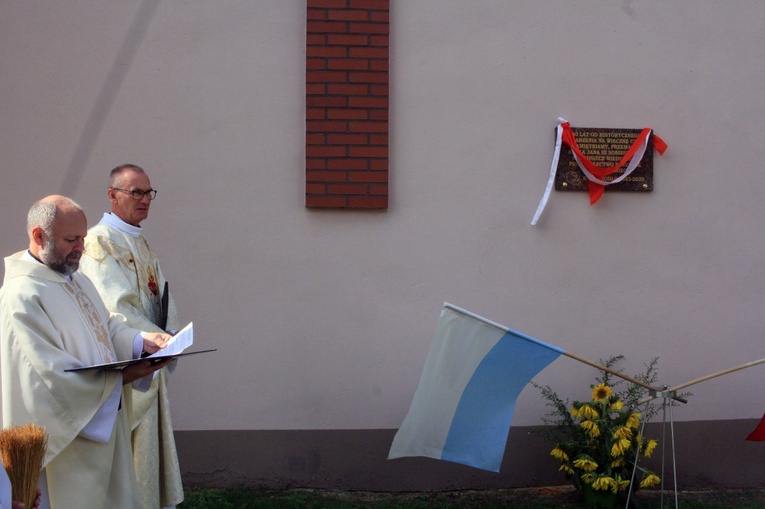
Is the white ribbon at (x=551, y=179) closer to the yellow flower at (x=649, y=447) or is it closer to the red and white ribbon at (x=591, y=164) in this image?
the red and white ribbon at (x=591, y=164)

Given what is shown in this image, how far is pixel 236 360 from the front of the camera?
19.5ft

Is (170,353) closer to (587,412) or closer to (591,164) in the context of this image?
(587,412)

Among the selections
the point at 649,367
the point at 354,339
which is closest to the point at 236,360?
the point at 354,339

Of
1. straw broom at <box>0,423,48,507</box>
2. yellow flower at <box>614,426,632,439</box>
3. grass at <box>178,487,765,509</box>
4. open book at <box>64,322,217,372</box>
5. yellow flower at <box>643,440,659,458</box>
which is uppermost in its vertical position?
open book at <box>64,322,217,372</box>

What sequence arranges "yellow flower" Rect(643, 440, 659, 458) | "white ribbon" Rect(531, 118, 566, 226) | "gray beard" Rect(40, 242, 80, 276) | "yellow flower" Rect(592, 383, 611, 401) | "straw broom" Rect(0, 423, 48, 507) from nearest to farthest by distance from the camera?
"straw broom" Rect(0, 423, 48, 507) < "gray beard" Rect(40, 242, 80, 276) < "yellow flower" Rect(643, 440, 659, 458) < "yellow flower" Rect(592, 383, 611, 401) < "white ribbon" Rect(531, 118, 566, 226)

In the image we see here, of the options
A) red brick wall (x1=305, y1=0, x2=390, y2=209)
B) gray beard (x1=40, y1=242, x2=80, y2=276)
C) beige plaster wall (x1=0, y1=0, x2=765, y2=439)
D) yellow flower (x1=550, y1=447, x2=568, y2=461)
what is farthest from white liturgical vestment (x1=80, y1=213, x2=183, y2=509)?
yellow flower (x1=550, y1=447, x2=568, y2=461)

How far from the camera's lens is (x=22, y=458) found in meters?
3.03

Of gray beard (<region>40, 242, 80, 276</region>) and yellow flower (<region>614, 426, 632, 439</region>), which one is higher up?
gray beard (<region>40, 242, 80, 276</region>)

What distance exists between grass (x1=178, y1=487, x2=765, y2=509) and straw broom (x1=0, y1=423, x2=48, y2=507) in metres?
2.64

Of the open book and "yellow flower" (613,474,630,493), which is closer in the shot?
the open book

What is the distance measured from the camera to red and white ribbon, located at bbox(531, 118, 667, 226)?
6.07 metres

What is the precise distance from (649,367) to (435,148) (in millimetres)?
2018

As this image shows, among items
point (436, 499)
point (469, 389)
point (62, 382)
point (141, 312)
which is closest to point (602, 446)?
point (436, 499)

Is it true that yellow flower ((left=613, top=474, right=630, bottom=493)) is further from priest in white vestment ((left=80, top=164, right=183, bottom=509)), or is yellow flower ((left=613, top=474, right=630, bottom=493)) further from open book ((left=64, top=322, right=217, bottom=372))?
open book ((left=64, top=322, right=217, bottom=372))
